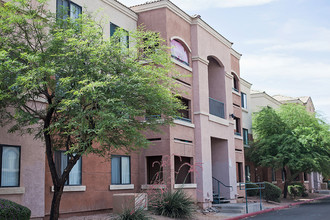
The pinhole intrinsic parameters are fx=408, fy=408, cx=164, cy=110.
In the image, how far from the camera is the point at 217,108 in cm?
2775

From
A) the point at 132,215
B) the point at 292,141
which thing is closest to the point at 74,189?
the point at 132,215

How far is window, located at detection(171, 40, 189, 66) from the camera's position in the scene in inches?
929

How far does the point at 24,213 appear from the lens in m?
11.9

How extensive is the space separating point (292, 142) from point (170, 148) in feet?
56.0

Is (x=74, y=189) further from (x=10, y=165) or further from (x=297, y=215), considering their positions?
(x=297, y=215)

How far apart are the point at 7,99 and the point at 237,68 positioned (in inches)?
896

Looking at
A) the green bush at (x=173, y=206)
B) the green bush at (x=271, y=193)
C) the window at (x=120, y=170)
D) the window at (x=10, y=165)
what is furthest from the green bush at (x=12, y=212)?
the green bush at (x=271, y=193)

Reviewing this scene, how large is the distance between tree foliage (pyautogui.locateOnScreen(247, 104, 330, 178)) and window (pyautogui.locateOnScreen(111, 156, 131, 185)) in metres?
16.9

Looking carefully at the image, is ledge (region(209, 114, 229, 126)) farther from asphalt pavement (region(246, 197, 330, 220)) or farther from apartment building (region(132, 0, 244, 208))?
asphalt pavement (region(246, 197, 330, 220))

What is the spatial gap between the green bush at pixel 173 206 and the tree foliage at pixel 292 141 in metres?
17.7

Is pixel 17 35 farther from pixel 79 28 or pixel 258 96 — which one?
pixel 258 96

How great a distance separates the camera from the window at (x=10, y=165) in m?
15.1

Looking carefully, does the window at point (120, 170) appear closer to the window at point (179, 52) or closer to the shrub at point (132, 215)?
the shrub at point (132, 215)

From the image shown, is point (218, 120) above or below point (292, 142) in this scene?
above
